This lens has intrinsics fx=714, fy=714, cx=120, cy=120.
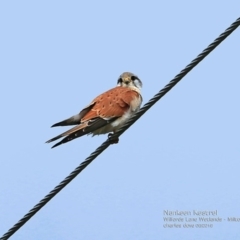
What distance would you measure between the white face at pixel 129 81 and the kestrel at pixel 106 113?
236mm

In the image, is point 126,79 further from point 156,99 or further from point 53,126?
point 156,99

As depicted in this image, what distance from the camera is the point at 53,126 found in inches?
241

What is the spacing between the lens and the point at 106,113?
6535mm

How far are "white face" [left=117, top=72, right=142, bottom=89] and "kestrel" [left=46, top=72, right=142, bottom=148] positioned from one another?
0.24 m

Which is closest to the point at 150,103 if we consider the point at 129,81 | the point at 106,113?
the point at 106,113

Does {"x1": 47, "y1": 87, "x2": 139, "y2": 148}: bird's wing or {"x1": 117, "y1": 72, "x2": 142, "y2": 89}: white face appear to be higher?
{"x1": 117, "y1": 72, "x2": 142, "y2": 89}: white face

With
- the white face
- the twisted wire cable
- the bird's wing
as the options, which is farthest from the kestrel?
the twisted wire cable

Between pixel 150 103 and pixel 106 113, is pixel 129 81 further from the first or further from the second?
pixel 150 103

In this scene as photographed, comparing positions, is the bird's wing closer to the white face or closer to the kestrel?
the kestrel

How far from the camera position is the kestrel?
246 inches

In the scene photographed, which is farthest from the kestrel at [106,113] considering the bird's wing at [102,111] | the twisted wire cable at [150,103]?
the twisted wire cable at [150,103]

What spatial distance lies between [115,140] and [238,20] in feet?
5.99

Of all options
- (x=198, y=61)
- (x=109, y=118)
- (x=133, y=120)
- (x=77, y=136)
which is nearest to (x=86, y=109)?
(x=109, y=118)

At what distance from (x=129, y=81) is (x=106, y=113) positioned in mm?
990
